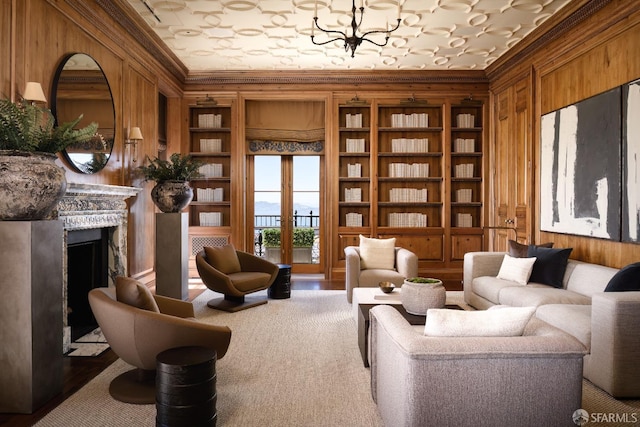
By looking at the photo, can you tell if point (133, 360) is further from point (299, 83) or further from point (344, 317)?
point (299, 83)

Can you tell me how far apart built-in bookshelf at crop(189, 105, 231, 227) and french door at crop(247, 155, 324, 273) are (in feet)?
1.58

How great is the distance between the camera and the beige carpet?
2680 mm

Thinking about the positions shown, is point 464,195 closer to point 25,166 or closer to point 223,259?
point 223,259

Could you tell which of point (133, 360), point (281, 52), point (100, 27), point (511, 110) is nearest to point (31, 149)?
point (133, 360)

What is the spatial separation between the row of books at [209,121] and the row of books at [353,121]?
87.8 inches

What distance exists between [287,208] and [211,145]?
5.72 ft

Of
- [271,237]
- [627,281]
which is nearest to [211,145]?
[271,237]

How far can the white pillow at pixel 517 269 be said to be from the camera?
15.4 feet

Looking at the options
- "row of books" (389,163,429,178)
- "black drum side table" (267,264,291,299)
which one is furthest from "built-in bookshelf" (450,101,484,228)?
"black drum side table" (267,264,291,299)

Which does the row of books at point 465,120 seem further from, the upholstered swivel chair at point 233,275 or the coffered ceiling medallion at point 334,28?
the upholstered swivel chair at point 233,275

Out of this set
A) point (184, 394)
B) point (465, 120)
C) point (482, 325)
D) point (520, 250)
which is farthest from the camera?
point (465, 120)

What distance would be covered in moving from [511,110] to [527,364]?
566 cm

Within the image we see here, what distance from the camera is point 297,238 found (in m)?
8.24

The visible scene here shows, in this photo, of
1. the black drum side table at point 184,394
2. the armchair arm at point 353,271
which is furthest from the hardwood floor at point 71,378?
the armchair arm at point 353,271
